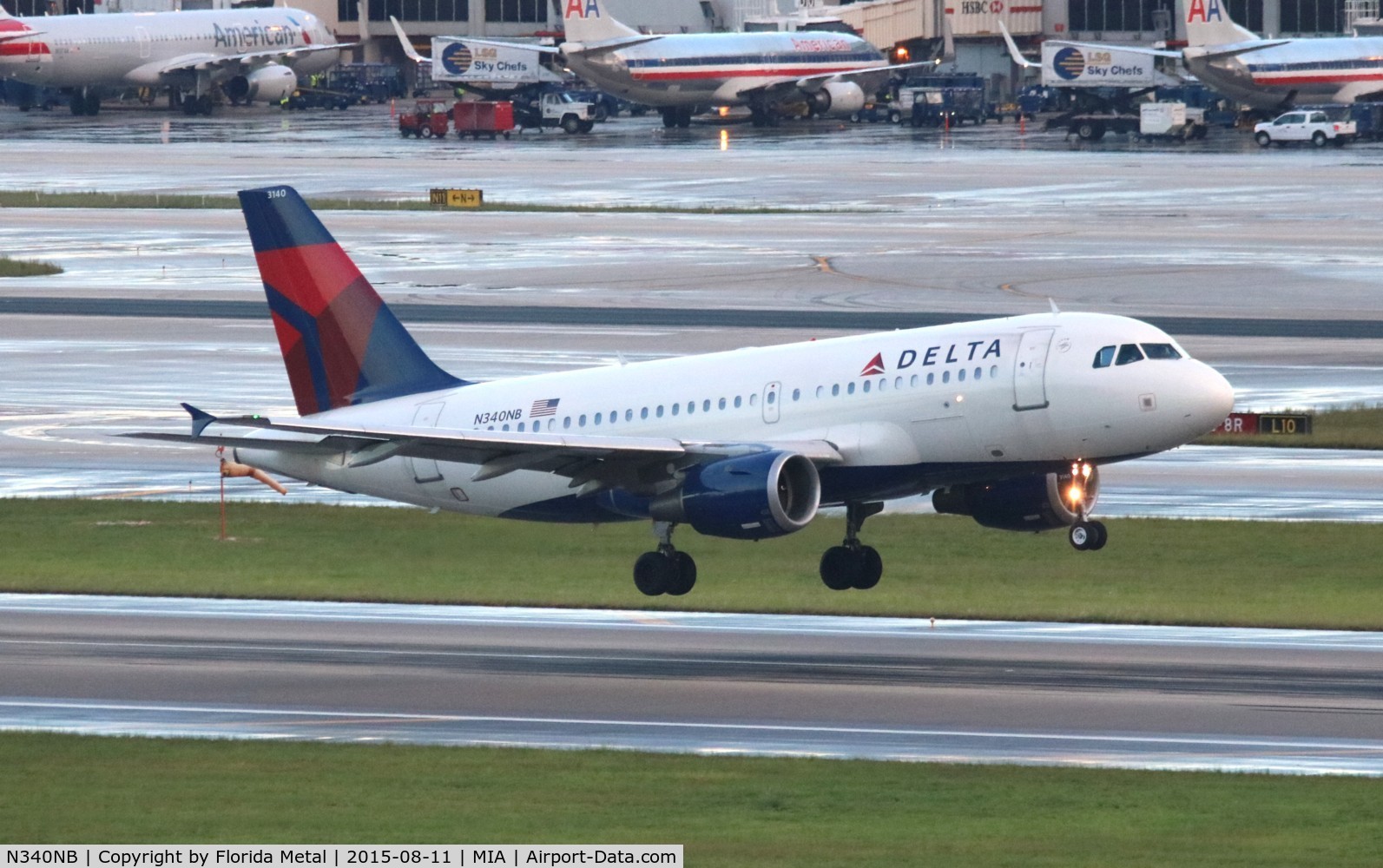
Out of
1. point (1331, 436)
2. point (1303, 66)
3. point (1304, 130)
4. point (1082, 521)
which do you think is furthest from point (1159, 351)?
point (1303, 66)

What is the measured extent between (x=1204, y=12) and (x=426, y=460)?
155 meters

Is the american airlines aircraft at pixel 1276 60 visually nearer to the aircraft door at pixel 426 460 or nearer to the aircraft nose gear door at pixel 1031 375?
the aircraft door at pixel 426 460

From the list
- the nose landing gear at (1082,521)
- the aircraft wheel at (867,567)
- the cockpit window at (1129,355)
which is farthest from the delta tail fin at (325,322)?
the cockpit window at (1129,355)

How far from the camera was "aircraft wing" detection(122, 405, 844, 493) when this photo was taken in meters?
49.4

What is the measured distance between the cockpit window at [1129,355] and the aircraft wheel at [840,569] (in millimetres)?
7411

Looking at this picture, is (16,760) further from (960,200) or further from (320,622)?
(960,200)

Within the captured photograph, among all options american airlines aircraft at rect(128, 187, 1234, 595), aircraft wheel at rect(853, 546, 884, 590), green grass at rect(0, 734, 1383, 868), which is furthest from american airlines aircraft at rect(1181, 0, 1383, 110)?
green grass at rect(0, 734, 1383, 868)

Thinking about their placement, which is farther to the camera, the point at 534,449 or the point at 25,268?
the point at 25,268

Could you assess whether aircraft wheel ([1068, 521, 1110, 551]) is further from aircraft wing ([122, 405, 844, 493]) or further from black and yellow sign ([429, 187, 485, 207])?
black and yellow sign ([429, 187, 485, 207])

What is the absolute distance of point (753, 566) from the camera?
197 ft

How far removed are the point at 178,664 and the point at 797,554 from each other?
18.1 meters

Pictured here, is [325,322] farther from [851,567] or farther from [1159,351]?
[1159,351]

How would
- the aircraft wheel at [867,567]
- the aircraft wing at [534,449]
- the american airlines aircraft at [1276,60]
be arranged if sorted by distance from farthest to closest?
the american airlines aircraft at [1276,60], the aircraft wheel at [867,567], the aircraft wing at [534,449]

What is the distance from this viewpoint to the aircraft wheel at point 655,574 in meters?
51.1
